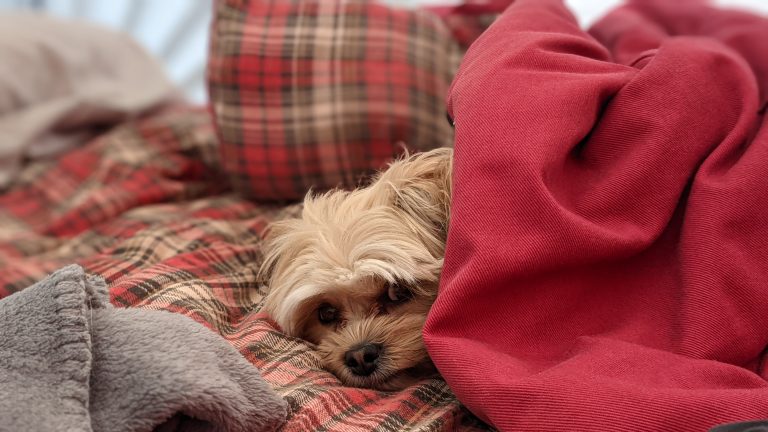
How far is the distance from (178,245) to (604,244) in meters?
1.06

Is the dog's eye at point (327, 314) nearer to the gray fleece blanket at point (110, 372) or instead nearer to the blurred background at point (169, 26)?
the gray fleece blanket at point (110, 372)

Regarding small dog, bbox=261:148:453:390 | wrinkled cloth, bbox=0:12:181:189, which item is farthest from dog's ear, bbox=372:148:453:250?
wrinkled cloth, bbox=0:12:181:189

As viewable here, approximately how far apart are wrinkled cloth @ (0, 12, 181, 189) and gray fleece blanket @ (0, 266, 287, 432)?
5.61 ft

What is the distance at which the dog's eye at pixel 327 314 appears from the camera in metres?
1.62

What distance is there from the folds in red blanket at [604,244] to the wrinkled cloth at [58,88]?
1.88m

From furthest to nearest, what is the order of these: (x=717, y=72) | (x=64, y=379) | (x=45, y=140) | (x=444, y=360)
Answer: (x=45, y=140) → (x=717, y=72) → (x=444, y=360) → (x=64, y=379)

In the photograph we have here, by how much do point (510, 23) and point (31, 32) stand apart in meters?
2.13

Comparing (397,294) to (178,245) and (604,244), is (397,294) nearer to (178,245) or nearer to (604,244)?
(604,244)

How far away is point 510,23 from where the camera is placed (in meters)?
1.59

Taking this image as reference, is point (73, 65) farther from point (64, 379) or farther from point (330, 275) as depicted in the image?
point (64, 379)

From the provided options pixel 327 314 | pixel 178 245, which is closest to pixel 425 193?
pixel 327 314

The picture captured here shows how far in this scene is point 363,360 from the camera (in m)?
1.47

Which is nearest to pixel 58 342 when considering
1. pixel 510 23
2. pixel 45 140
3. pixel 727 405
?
pixel 727 405

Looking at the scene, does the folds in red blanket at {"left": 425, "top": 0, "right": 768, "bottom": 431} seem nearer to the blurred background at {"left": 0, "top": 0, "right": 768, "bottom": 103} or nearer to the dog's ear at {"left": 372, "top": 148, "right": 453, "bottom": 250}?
the dog's ear at {"left": 372, "top": 148, "right": 453, "bottom": 250}
